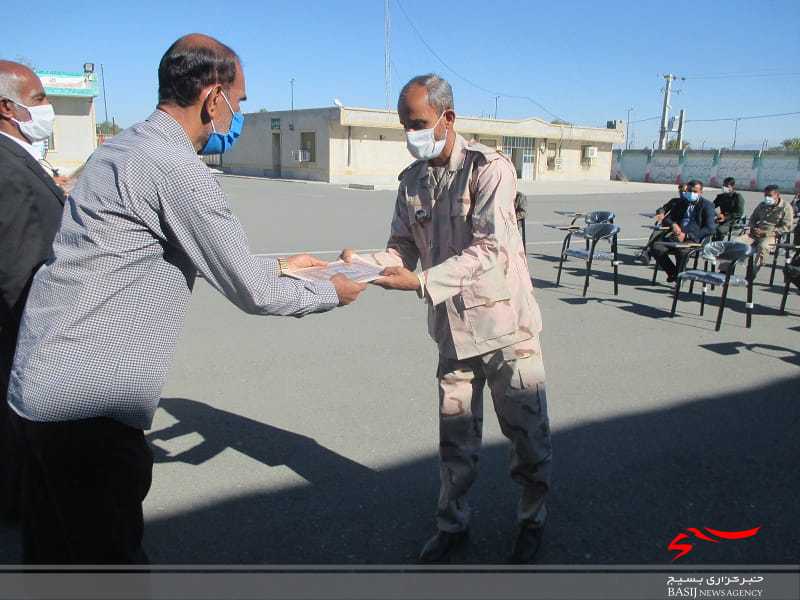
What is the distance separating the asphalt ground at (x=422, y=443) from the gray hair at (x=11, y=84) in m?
2.16

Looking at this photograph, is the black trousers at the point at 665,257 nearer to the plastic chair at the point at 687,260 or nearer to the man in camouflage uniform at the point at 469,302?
the plastic chair at the point at 687,260

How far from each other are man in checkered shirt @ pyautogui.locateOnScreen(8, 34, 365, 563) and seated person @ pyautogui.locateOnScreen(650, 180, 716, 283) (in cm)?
946

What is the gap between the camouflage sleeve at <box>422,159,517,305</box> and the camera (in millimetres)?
2703

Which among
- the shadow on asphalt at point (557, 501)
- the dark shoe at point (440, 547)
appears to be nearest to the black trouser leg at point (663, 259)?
the shadow on asphalt at point (557, 501)

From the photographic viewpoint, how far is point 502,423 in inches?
117

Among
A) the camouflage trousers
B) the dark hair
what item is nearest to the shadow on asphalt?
the camouflage trousers

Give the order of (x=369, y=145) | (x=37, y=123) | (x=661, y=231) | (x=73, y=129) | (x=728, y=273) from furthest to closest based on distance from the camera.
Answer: (x=369, y=145) → (x=73, y=129) → (x=661, y=231) → (x=728, y=273) → (x=37, y=123)

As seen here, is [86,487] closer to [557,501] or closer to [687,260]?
[557,501]

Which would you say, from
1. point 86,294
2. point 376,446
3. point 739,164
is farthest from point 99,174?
point 739,164

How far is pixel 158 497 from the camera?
11.4ft

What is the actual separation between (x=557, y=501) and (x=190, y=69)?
9.27 feet

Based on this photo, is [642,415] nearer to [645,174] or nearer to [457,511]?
[457,511]

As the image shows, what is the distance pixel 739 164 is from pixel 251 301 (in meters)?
52.4

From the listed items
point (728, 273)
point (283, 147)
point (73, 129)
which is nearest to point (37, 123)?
point (728, 273)
